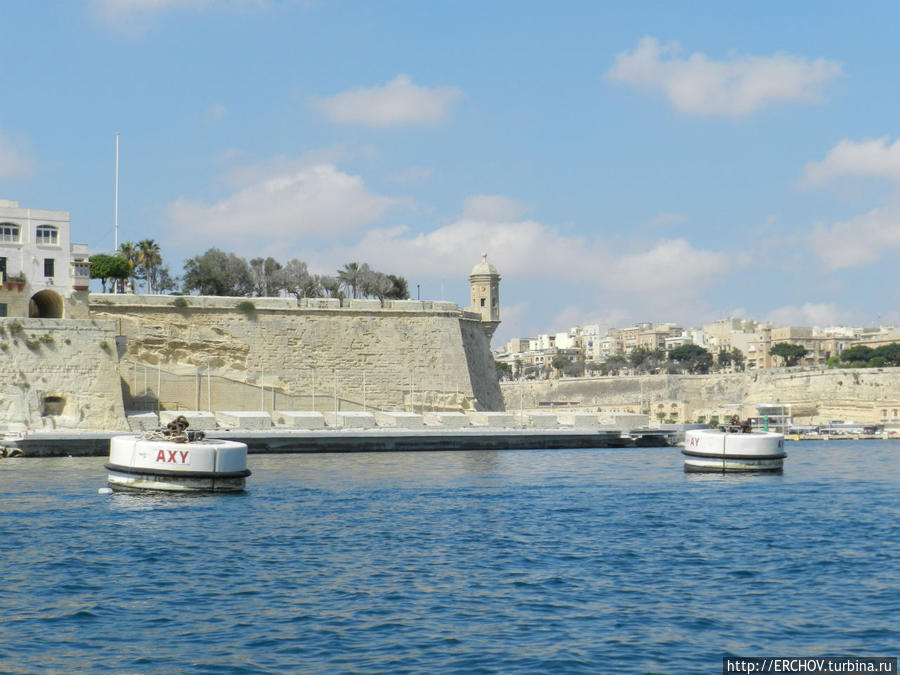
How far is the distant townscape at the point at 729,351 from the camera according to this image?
119 metres

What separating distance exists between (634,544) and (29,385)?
29.5m

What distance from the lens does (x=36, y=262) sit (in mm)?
44781

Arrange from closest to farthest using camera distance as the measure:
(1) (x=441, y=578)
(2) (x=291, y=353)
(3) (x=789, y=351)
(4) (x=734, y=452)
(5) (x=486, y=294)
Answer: (1) (x=441, y=578), (4) (x=734, y=452), (2) (x=291, y=353), (5) (x=486, y=294), (3) (x=789, y=351)

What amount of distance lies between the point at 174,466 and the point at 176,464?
59mm

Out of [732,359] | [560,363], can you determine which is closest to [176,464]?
[732,359]

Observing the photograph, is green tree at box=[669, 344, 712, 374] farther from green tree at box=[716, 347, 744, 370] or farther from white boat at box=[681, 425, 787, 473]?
white boat at box=[681, 425, 787, 473]

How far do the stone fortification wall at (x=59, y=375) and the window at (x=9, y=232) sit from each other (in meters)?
4.73

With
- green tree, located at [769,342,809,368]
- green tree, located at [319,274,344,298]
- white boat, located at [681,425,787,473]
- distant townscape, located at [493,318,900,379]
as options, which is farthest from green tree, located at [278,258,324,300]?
green tree, located at [769,342,809,368]

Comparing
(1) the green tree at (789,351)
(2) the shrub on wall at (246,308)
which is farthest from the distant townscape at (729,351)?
(2) the shrub on wall at (246,308)

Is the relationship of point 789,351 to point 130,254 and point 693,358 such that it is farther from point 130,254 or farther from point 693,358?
point 130,254

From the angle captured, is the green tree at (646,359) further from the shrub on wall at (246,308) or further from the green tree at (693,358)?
the shrub on wall at (246,308)

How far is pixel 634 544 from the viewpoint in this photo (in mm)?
17719

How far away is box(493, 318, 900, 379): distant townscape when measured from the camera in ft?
389

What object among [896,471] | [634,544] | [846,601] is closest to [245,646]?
[846,601]
